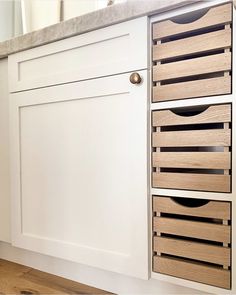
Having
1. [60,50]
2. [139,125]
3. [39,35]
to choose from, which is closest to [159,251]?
[139,125]

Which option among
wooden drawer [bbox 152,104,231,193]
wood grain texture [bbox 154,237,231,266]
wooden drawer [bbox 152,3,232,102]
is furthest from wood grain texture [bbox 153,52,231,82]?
wood grain texture [bbox 154,237,231,266]

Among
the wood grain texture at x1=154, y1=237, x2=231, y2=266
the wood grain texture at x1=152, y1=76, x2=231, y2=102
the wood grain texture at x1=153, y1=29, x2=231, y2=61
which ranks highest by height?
the wood grain texture at x1=153, y1=29, x2=231, y2=61

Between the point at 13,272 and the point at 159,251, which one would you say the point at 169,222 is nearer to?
the point at 159,251

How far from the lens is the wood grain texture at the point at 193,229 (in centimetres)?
74

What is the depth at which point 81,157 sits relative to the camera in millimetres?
978

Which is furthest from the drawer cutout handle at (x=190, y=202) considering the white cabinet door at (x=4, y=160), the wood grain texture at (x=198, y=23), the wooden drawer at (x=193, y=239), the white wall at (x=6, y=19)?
the white wall at (x=6, y=19)

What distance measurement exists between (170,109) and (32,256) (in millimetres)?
874

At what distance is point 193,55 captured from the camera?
805 millimetres

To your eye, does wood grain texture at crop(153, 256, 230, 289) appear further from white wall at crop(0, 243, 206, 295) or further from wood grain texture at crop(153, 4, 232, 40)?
wood grain texture at crop(153, 4, 232, 40)

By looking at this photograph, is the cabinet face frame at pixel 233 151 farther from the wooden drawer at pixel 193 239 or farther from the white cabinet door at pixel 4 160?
the white cabinet door at pixel 4 160

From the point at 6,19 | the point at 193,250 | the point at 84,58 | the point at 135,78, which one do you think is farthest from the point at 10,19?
the point at 193,250

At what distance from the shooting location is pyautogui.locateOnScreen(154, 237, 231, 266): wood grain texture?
0.75 m

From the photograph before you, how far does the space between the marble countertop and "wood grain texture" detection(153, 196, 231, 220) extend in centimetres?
56

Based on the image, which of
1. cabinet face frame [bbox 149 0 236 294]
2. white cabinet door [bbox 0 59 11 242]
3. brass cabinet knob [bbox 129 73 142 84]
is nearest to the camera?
cabinet face frame [bbox 149 0 236 294]
